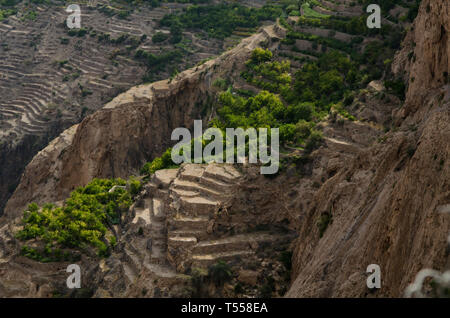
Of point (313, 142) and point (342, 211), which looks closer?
point (342, 211)

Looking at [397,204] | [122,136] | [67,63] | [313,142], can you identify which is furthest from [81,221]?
[67,63]

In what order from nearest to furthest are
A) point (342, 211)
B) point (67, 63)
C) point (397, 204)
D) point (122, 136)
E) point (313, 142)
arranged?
point (397, 204) < point (342, 211) < point (313, 142) < point (122, 136) < point (67, 63)

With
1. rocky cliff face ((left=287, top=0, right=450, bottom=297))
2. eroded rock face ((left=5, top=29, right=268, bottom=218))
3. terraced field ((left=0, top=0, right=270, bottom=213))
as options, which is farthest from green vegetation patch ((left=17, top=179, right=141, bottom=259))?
terraced field ((left=0, top=0, right=270, bottom=213))

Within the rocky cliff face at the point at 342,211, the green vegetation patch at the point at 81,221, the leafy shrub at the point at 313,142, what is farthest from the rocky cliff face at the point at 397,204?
the green vegetation patch at the point at 81,221

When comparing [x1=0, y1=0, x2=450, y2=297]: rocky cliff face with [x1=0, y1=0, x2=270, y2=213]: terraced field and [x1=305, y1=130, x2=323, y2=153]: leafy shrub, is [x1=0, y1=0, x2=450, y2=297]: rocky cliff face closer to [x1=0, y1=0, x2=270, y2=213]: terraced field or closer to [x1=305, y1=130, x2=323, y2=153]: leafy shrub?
[x1=305, y1=130, x2=323, y2=153]: leafy shrub

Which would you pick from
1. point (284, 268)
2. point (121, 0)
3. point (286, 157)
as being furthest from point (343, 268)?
point (121, 0)

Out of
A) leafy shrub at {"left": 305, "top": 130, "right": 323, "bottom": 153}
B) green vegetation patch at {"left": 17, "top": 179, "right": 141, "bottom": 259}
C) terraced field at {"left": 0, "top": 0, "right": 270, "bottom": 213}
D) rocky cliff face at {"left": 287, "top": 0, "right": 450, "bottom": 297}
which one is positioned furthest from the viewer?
terraced field at {"left": 0, "top": 0, "right": 270, "bottom": 213}

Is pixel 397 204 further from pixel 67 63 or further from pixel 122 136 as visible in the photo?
pixel 67 63

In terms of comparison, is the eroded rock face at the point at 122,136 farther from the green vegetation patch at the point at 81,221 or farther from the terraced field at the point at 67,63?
the green vegetation patch at the point at 81,221

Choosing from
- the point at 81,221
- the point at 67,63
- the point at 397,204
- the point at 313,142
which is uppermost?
the point at 67,63

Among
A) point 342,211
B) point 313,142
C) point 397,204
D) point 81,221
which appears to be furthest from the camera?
point 81,221
